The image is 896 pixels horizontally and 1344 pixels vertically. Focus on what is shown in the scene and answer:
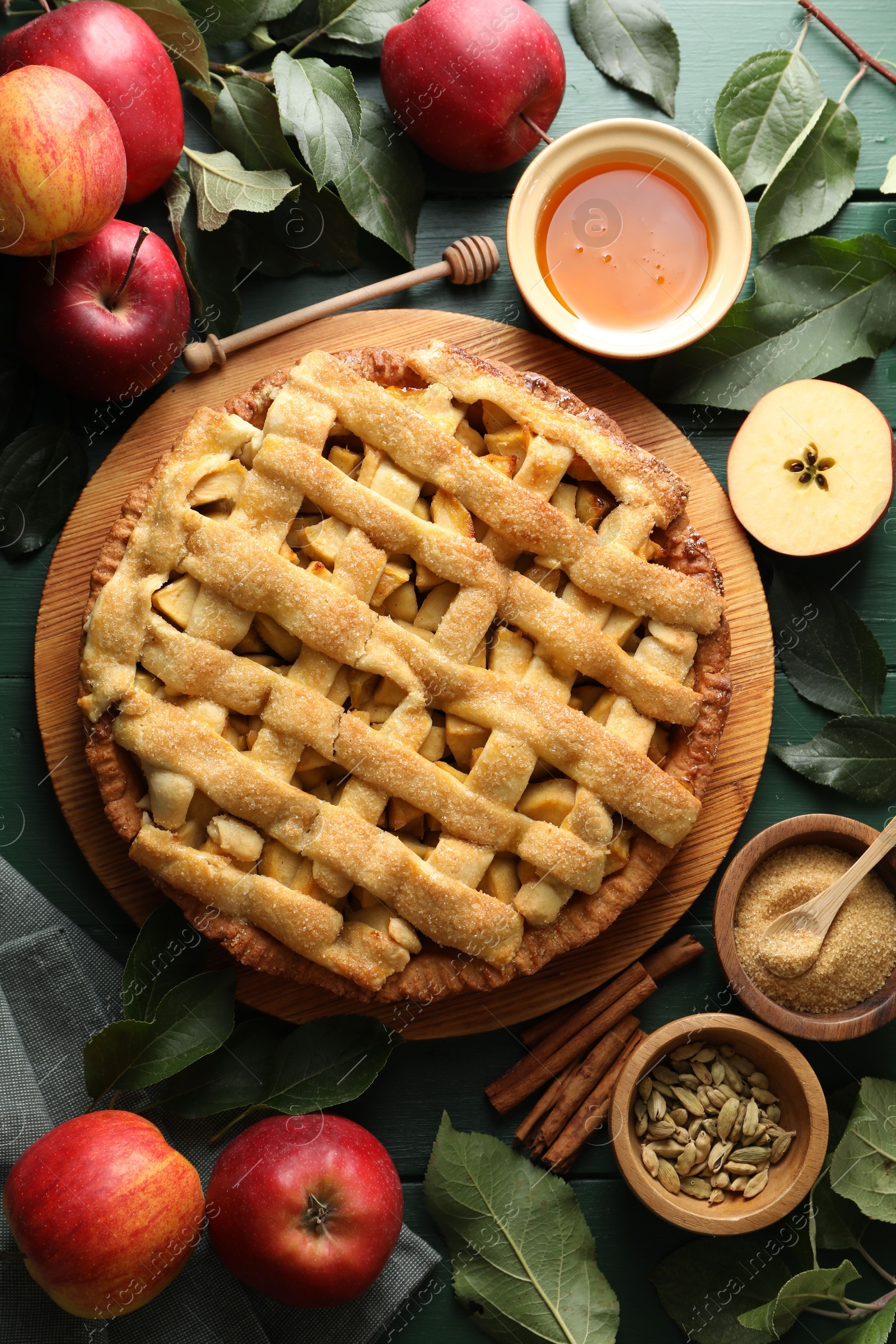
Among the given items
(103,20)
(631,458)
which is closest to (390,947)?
(631,458)

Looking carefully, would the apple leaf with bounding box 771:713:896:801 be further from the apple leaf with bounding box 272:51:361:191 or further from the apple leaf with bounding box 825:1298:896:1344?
the apple leaf with bounding box 272:51:361:191

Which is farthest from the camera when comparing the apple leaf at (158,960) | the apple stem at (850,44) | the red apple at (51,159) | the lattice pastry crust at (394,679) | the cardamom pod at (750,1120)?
the apple stem at (850,44)

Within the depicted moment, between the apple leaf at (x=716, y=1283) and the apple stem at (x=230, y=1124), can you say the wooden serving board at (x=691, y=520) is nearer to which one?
the apple stem at (x=230, y=1124)

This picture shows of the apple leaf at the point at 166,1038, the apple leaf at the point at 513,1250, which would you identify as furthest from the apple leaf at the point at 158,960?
the apple leaf at the point at 513,1250

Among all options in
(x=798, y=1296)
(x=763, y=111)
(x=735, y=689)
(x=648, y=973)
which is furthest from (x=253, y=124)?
(x=798, y=1296)

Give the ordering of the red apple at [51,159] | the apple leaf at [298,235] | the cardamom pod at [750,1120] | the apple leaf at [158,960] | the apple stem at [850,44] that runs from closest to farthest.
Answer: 1. the red apple at [51,159]
2. the apple leaf at [158,960]
3. the cardamom pod at [750,1120]
4. the apple leaf at [298,235]
5. the apple stem at [850,44]

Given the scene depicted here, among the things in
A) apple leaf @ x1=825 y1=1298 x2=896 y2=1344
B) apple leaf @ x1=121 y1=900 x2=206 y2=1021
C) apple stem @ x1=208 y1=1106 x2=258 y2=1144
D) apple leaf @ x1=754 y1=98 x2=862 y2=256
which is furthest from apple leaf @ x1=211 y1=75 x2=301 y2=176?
apple leaf @ x1=825 y1=1298 x2=896 y2=1344
